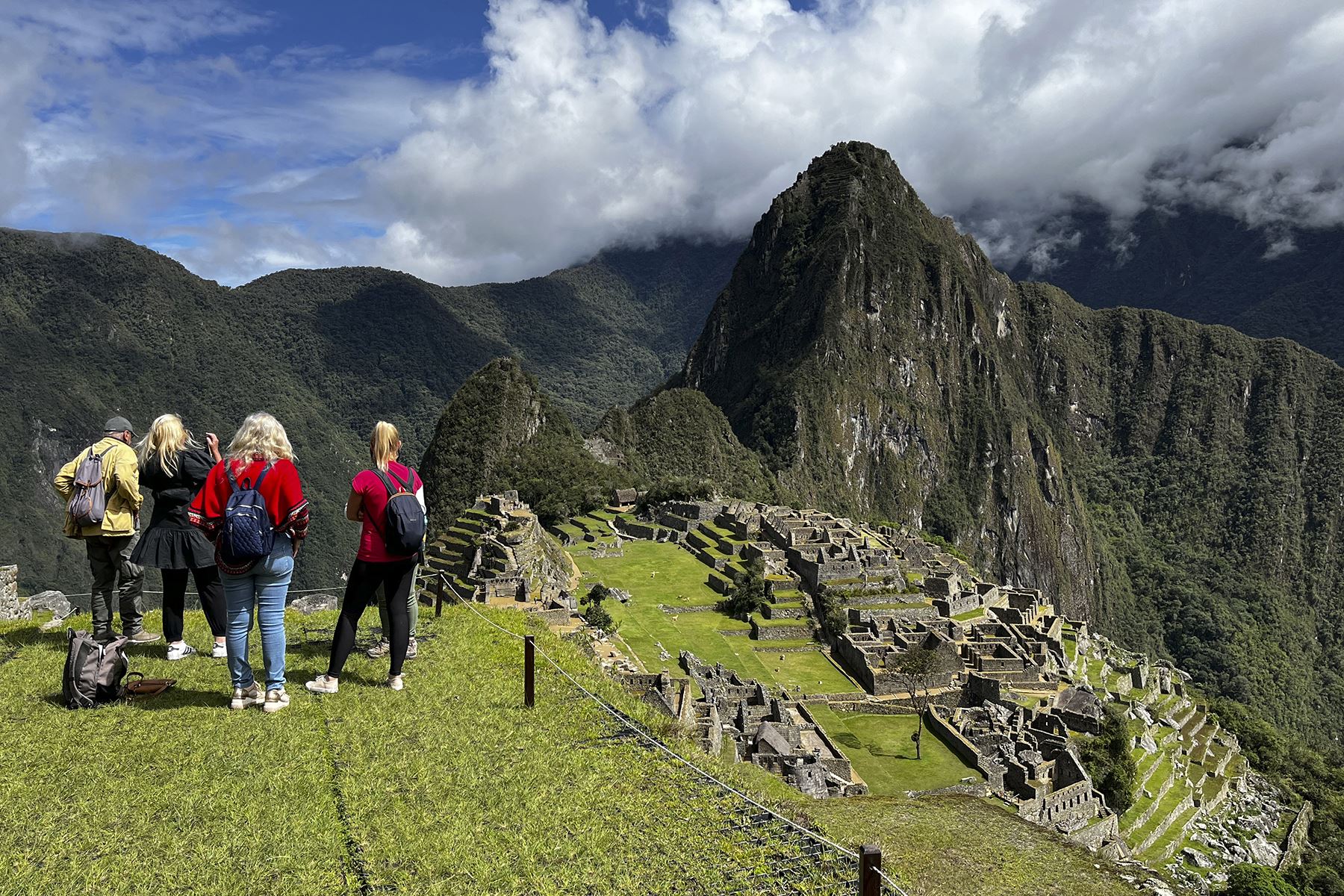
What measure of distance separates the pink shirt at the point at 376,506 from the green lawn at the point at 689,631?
19547 millimetres

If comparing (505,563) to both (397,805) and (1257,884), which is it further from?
(397,805)

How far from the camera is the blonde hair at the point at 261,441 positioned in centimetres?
748

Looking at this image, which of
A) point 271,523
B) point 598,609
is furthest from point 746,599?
point 271,523

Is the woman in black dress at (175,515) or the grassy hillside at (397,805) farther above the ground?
the woman in black dress at (175,515)

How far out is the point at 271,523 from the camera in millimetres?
7402

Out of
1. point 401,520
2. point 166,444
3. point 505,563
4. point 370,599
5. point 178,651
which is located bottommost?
point 505,563

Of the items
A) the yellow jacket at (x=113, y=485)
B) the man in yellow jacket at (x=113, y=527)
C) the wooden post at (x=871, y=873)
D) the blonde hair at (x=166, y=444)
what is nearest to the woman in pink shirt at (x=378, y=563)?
the blonde hair at (x=166, y=444)

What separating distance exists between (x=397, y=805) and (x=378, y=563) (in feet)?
8.26

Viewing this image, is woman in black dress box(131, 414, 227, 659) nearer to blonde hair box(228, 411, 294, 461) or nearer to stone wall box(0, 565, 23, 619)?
blonde hair box(228, 411, 294, 461)

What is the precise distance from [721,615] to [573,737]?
3332 centimetres

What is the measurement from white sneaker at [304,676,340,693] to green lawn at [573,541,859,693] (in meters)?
19.0

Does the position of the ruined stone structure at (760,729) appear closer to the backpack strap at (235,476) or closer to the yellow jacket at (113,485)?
the backpack strap at (235,476)

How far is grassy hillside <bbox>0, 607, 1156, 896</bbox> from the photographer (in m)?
5.74

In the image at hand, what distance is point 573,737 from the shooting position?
26.5ft
